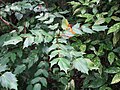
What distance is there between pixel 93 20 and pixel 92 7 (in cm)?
13

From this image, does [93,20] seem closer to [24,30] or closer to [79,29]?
[79,29]

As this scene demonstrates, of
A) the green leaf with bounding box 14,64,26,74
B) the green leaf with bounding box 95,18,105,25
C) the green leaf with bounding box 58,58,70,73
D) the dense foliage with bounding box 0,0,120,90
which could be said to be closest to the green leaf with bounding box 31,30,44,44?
the dense foliage with bounding box 0,0,120,90

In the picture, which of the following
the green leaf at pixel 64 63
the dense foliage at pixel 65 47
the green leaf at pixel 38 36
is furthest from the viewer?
the dense foliage at pixel 65 47

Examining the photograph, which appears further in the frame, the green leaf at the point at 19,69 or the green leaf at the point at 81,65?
the green leaf at the point at 19,69

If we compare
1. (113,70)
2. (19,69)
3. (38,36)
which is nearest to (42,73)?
(19,69)

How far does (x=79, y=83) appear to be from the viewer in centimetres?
185

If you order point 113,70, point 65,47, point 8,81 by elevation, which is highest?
point 65,47

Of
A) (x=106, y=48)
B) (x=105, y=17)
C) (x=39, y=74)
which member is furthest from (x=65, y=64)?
(x=105, y=17)

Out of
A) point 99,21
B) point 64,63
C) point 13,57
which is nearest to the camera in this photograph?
point 64,63

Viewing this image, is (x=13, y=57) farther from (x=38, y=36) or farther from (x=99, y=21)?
(x=99, y=21)

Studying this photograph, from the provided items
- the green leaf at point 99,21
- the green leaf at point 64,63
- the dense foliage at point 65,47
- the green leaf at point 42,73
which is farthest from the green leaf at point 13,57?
the green leaf at point 99,21

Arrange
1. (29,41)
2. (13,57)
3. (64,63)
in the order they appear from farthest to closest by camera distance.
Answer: (13,57) < (29,41) < (64,63)

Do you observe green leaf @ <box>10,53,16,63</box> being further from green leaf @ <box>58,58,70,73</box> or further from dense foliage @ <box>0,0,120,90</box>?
green leaf @ <box>58,58,70,73</box>

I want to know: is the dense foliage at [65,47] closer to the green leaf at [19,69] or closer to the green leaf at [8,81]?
the green leaf at [19,69]
